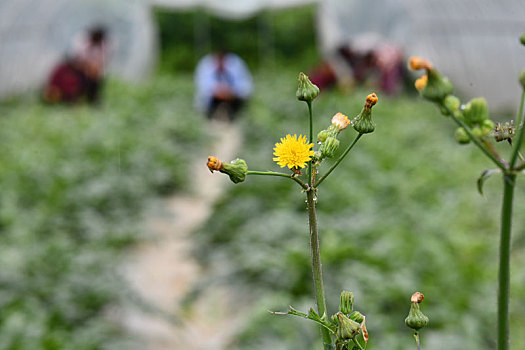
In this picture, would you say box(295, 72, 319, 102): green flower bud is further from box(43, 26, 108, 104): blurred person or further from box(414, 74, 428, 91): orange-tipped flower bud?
box(43, 26, 108, 104): blurred person

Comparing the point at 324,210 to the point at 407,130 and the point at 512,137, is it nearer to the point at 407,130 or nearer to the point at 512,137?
the point at 407,130

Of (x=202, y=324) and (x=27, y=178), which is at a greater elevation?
(x=27, y=178)

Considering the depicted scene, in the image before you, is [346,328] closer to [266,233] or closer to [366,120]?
[366,120]

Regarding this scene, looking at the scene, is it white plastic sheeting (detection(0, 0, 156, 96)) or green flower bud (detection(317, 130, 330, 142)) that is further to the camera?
white plastic sheeting (detection(0, 0, 156, 96))

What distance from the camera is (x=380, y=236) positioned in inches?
189

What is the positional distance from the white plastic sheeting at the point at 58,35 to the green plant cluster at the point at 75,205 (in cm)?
319

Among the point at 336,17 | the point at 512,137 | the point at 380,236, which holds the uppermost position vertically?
the point at 336,17

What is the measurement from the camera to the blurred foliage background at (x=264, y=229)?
376cm

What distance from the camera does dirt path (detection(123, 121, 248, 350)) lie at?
423 centimetres

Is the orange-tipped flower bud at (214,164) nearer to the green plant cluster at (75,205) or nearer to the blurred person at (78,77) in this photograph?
the green plant cluster at (75,205)

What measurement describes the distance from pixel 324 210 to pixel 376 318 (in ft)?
7.18

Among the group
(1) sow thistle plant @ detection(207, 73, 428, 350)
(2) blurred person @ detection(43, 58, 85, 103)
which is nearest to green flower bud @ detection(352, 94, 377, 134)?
(1) sow thistle plant @ detection(207, 73, 428, 350)

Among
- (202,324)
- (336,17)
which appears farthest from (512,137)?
(336,17)

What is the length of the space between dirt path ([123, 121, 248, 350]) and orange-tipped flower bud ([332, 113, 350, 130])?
350 centimetres
